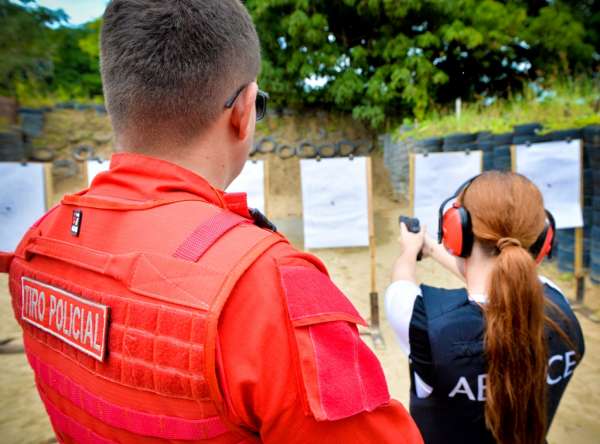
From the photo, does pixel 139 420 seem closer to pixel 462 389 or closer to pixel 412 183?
pixel 462 389

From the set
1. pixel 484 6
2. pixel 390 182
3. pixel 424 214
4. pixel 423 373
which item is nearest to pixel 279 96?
pixel 390 182

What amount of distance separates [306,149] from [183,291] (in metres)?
11.0

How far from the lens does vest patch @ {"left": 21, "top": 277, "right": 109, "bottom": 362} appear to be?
590 mm

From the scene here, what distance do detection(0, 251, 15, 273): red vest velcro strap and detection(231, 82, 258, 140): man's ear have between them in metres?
0.58

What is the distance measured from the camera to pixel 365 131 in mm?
11859

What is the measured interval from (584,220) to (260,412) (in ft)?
15.5

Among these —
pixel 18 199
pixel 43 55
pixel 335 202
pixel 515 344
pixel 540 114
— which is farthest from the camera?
pixel 43 55

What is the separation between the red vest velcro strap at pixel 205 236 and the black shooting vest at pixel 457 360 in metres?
0.70

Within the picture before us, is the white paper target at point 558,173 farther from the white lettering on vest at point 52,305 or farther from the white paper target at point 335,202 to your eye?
the white lettering on vest at point 52,305

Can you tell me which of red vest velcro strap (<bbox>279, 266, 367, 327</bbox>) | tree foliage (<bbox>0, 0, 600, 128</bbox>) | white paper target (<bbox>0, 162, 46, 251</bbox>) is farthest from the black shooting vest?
tree foliage (<bbox>0, 0, 600, 128</bbox>)

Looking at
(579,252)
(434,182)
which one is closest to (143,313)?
(434,182)

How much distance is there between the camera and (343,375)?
0.53 m

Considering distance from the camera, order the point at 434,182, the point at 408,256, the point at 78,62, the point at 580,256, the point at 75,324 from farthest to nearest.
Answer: the point at 78,62 → the point at 434,182 → the point at 580,256 → the point at 408,256 → the point at 75,324

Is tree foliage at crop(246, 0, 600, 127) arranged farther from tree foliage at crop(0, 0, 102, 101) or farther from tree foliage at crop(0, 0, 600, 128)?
tree foliage at crop(0, 0, 102, 101)
